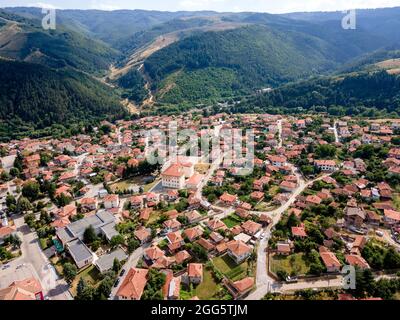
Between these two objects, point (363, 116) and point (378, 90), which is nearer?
point (363, 116)

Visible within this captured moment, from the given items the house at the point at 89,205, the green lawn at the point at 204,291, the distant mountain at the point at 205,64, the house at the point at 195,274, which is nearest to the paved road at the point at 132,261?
the green lawn at the point at 204,291

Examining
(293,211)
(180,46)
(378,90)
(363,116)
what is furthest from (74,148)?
(180,46)

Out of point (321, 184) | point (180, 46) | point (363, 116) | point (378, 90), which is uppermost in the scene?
point (180, 46)

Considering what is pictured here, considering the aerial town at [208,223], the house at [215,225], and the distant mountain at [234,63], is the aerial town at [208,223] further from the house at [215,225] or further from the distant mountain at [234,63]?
the distant mountain at [234,63]
